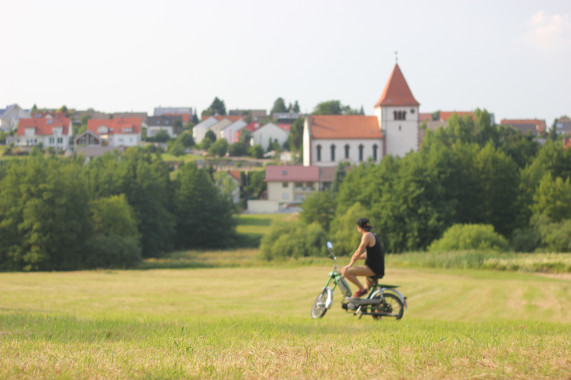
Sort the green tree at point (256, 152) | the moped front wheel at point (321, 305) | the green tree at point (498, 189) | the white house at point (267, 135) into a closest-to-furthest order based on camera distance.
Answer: the moped front wheel at point (321, 305) < the green tree at point (498, 189) < the green tree at point (256, 152) < the white house at point (267, 135)

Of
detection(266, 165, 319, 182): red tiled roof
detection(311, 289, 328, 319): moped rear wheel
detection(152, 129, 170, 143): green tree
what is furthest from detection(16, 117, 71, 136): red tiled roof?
detection(311, 289, 328, 319): moped rear wheel

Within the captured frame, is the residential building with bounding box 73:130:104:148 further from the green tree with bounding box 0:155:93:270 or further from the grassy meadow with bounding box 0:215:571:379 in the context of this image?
the grassy meadow with bounding box 0:215:571:379

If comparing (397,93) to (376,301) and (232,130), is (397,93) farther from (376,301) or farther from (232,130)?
(376,301)

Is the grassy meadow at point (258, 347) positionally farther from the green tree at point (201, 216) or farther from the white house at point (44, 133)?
the white house at point (44, 133)

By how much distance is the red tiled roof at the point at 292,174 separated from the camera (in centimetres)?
10204

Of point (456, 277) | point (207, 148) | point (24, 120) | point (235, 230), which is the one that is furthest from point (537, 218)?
point (24, 120)

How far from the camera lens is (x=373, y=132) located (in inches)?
4316

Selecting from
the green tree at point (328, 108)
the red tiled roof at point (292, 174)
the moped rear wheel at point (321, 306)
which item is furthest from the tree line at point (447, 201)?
the green tree at point (328, 108)

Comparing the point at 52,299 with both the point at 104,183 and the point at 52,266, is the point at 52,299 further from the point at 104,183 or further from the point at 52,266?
the point at 104,183

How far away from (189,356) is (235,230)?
69.9 meters

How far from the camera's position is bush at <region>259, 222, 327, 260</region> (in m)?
54.7

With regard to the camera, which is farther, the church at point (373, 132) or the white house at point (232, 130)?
the white house at point (232, 130)

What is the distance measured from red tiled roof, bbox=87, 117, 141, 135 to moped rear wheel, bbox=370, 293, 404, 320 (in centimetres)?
13623

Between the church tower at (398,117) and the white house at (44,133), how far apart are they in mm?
63767
